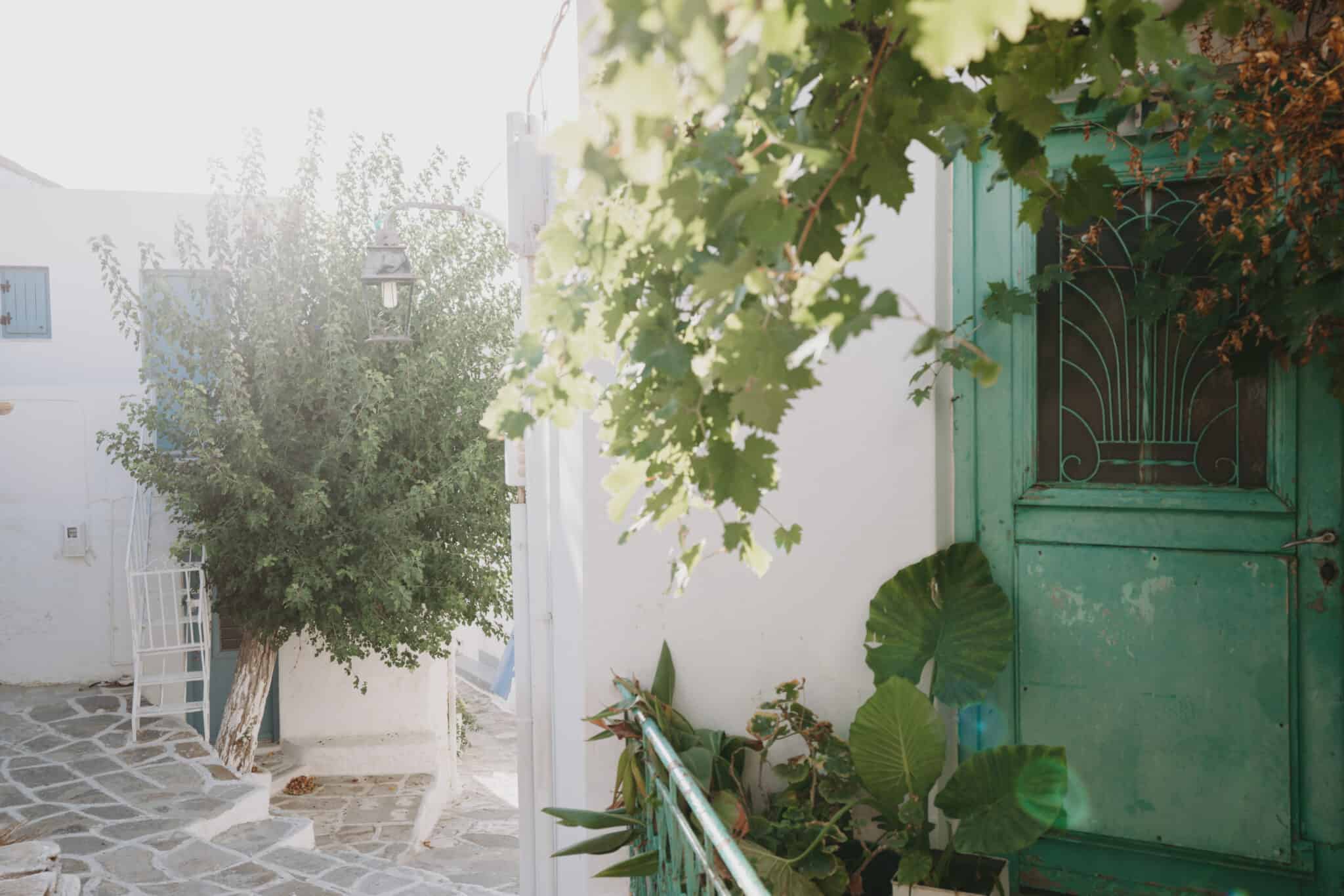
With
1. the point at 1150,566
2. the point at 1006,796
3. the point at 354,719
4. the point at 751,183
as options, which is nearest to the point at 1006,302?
the point at 1150,566

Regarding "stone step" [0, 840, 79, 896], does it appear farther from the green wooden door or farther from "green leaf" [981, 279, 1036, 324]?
"green leaf" [981, 279, 1036, 324]

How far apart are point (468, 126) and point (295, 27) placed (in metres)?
3.80

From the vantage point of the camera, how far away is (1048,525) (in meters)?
3.03

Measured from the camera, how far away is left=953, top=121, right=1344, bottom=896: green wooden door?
274 centimetres

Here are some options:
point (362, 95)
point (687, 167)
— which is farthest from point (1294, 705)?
point (362, 95)

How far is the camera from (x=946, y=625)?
3018 mm

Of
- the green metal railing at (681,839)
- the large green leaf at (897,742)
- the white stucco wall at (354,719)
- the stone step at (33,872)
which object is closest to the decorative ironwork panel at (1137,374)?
the large green leaf at (897,742)

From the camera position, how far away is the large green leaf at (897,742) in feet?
8.75

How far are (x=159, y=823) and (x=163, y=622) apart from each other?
2.52m

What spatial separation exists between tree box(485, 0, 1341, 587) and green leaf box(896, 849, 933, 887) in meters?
1.38

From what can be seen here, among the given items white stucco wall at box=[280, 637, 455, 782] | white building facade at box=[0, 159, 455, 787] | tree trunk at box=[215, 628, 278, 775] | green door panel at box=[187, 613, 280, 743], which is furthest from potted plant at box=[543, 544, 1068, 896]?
green door panel at box=[187, 613, 280, 743]

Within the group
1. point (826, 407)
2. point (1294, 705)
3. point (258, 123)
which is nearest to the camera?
point (1294, 705)

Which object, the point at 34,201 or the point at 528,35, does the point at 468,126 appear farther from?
the point at 528,35

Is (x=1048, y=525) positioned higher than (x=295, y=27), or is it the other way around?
(x=295, y=27)
